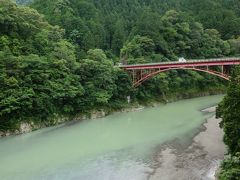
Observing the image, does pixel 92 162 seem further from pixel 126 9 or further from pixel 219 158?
pixel 126 9

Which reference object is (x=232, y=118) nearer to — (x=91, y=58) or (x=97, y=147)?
(x=97, y=147)

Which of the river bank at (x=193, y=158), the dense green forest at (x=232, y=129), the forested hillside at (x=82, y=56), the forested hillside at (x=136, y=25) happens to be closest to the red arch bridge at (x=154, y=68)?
the forested hillside at (x=82, y=56)

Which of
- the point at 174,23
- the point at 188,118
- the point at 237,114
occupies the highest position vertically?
the point at 174,23

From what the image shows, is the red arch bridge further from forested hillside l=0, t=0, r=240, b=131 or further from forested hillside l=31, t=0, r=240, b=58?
forested hillside l=31, t=0, r=240, b=58

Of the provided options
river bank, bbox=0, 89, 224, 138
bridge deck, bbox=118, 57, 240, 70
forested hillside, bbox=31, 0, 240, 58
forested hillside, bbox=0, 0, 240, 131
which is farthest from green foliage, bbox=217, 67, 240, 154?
forested hillside, bbox=31, 0, 240, 58

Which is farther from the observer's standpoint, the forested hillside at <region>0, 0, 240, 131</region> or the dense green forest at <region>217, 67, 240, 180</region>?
the forested hillside at <region>0, 0, 240, 131</region>

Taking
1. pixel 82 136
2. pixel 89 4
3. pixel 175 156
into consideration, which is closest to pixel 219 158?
pixel 175 156
